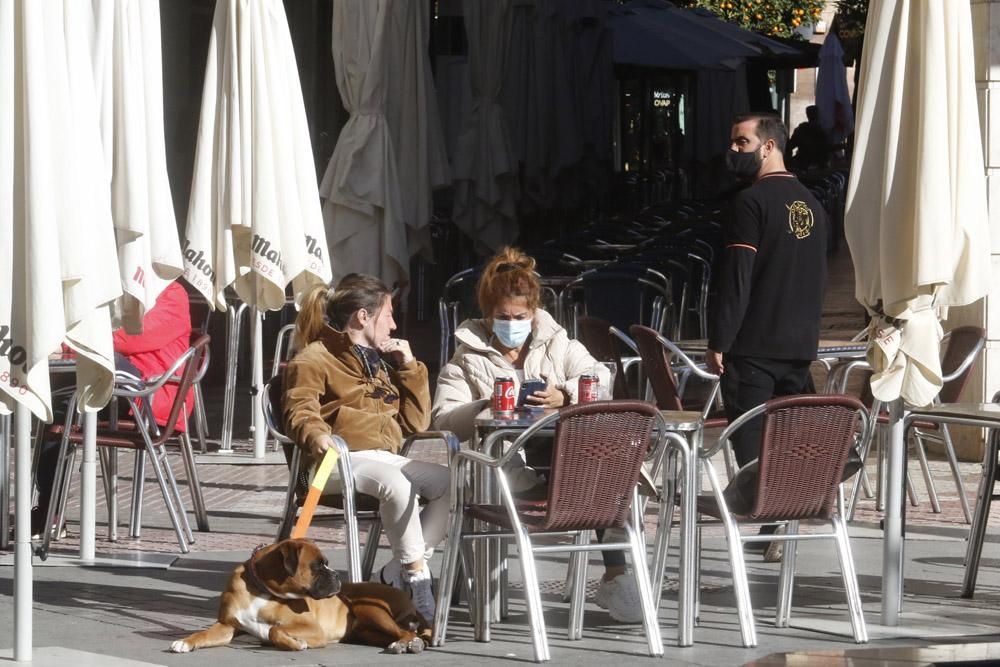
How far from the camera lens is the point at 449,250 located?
17.4 metres

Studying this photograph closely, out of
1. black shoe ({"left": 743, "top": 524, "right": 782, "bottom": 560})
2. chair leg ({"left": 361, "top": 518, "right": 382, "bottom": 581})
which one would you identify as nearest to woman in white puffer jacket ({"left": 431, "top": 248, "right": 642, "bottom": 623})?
chair leg ({"left": 361, "top": 518, "right": 382, "bottom": 581})

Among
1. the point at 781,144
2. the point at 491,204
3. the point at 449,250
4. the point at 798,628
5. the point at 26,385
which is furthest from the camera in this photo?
the point at 449,250

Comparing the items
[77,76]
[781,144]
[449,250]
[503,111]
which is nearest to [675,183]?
[449,250]

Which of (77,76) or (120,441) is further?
(120,441)

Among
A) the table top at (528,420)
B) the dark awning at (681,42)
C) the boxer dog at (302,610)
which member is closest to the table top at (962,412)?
the table top at (528,420)

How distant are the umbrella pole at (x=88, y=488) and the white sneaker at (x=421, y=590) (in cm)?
184

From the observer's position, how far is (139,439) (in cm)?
804

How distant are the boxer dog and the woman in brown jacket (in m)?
0.29

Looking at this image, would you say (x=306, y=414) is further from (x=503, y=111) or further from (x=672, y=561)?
(x=503, y=111)

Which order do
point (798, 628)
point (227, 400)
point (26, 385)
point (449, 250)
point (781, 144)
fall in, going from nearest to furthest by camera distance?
point (26, 385)
point (798, 628)
point (781, 144)
point (227, 400)
point (449, 250)

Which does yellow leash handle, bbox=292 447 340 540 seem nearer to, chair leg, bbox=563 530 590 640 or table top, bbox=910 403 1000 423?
chair leg, bbox=563 530 590 640

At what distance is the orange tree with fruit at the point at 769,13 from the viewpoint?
37.0m

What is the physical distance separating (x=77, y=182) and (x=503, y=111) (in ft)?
30.2

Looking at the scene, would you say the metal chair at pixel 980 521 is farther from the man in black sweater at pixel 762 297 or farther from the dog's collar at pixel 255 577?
the dog's collar at pixel 255 577
